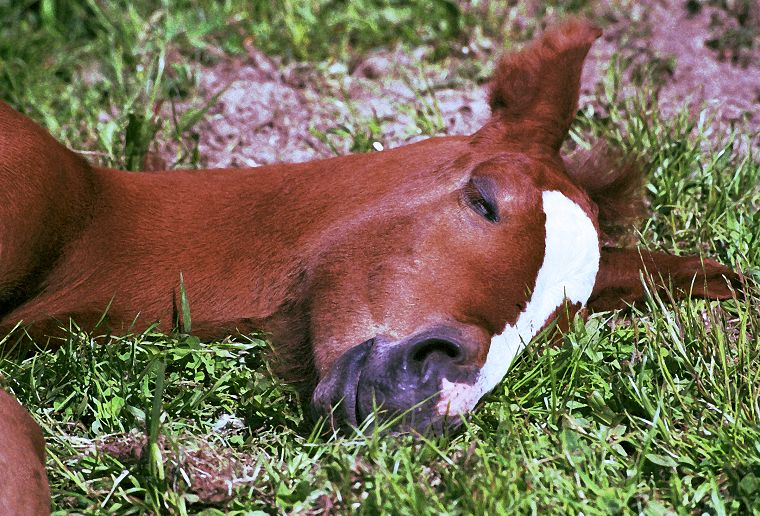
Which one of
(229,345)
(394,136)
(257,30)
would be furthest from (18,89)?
(229,345)

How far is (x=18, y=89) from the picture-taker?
4.88 m

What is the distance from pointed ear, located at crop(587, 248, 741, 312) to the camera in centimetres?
342

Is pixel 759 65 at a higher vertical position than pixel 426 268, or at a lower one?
lower

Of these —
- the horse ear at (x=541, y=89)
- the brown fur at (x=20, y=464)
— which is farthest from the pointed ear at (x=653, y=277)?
the brown fur at (x=20, y=464)

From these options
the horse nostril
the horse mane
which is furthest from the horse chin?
the horse mane

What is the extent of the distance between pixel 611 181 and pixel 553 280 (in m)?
0.66

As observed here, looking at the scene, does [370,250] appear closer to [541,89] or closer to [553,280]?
[553,280]

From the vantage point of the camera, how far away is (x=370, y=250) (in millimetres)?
2941

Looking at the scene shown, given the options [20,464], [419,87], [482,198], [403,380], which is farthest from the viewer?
[419,87]

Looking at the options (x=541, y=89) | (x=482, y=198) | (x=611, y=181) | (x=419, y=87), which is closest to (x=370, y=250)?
(x=482, y=198)

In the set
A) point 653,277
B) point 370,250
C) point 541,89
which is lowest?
point 653,277

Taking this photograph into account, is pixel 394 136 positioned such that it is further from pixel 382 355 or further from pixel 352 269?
pixel 382 355

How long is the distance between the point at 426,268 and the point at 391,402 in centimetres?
41

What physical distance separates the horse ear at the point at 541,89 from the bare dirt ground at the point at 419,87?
1.19m
